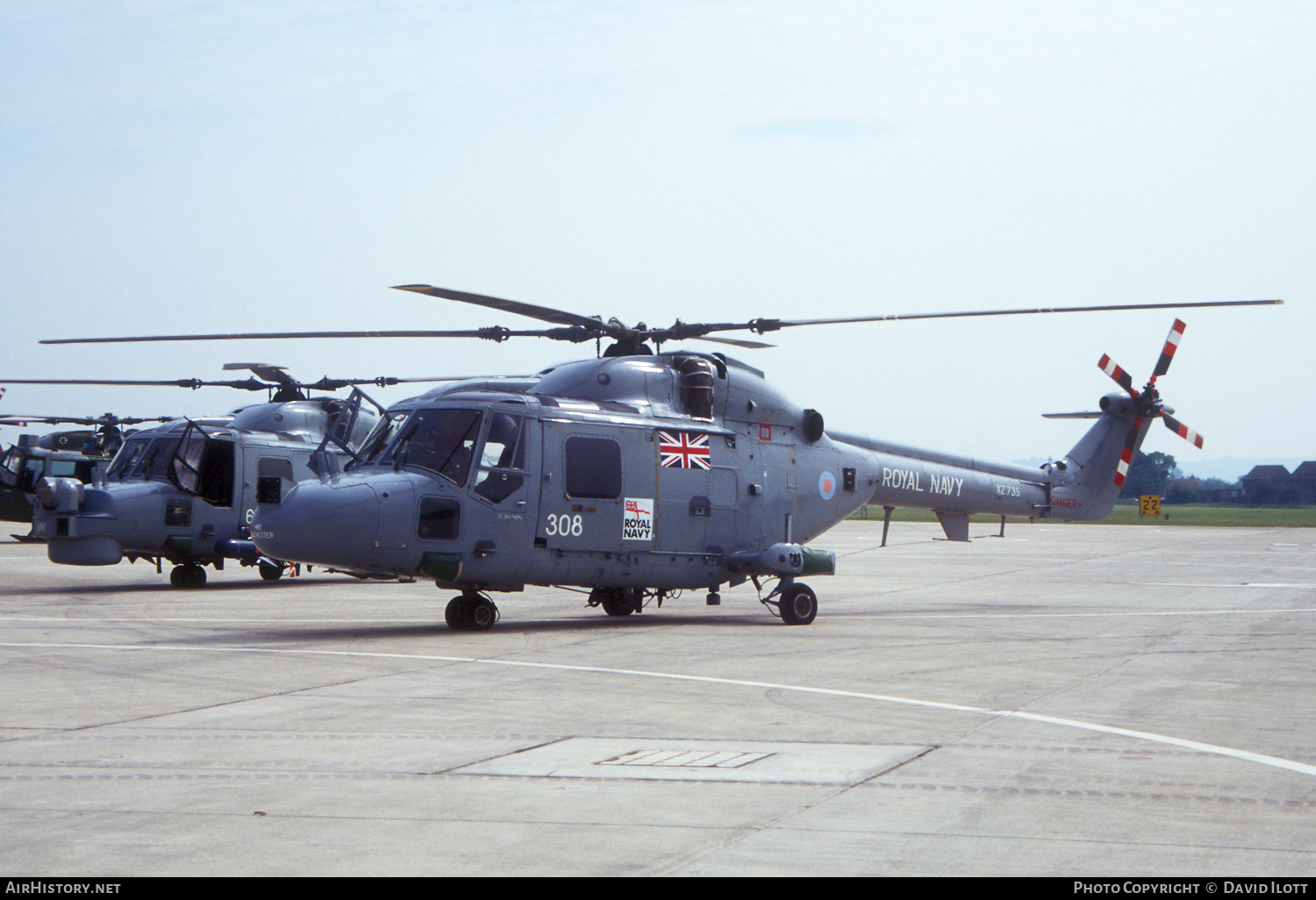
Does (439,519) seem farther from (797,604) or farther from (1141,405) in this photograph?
(1141,405)

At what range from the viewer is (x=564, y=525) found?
15.8 metres

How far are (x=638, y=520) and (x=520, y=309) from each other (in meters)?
3.18

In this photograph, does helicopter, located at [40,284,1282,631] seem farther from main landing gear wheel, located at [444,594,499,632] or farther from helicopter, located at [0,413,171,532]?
helicopter, located at [0,413,171,532]

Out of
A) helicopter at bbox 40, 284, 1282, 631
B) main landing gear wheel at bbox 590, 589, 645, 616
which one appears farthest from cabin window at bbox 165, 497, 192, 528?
main landing gear wheel at bbox 590, 589, 645, 616

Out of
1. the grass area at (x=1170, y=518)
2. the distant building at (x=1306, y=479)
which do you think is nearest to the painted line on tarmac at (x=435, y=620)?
the grass area at (x=1170, y=518)

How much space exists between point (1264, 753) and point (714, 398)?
1049cm

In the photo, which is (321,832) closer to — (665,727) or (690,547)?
(665,727)

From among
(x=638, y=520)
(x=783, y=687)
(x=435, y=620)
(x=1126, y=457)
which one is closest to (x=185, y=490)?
(x=435, y=620)

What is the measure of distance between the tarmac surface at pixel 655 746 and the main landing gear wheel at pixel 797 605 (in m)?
0.18

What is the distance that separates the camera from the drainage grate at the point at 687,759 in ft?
24.6

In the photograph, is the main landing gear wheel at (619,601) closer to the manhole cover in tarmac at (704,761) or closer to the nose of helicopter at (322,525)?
the nose of helicopter at (322,525)

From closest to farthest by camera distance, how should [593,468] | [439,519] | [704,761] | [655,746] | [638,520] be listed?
[704,761], [655,746], [439,519], [593,468], [638,520]

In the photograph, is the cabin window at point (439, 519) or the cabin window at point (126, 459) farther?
the cabin window at point (126, 459)

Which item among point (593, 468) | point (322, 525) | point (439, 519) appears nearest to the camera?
point (322, 525)
